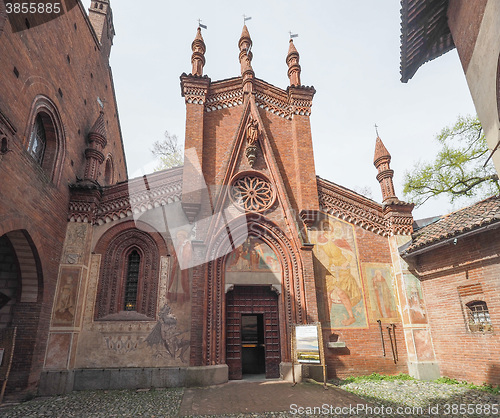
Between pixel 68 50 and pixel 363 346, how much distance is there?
14.4m

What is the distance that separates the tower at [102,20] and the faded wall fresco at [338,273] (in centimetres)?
1400

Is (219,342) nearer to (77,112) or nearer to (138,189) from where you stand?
(138,189)

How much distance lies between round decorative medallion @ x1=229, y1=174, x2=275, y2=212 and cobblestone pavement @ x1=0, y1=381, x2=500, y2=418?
6060 millimetres

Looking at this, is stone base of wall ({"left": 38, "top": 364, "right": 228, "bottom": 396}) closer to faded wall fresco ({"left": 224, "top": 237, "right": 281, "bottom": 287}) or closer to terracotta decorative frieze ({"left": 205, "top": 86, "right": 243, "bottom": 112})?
faded wall fresco ({"left": 224, "top": 237, "right": 281, "bottom": 287})

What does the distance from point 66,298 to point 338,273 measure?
357 inches

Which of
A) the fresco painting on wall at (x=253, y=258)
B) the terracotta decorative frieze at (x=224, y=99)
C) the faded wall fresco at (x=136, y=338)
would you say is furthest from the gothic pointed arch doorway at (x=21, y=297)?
the terracotta decorative frieze at (x=224, y=99)

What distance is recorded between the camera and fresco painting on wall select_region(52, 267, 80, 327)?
961cm

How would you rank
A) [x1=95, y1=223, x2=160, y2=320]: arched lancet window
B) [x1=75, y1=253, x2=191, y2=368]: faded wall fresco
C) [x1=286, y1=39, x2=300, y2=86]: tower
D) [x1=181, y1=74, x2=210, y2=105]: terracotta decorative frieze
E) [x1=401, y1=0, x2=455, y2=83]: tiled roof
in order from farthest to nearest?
1. [x1=286, y1=39, x2=300, y2=86]: tower
2. [x1=181, y1=74, x2=210, y2=105]: terracotta decorative frieze
3. [x1=95, y1=223, x2=160, y2=320]: arched lancet window
4. [x1=75, y1=253, x2=191, y2=368]: faded wall fresco
5. [x1=401, y1=0, x2=455, y2=83]: tiled roof

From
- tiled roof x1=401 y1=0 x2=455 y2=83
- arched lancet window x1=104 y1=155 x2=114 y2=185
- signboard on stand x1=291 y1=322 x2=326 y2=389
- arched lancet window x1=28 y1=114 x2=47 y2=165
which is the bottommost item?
signboard on stand x1=291 y1=322 x2=326 y2=389

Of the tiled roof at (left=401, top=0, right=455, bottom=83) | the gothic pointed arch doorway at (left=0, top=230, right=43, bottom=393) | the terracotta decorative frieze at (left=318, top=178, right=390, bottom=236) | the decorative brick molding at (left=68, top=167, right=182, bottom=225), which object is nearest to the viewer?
the tiled roof at (left=401, top=0, right=455, bottom=83)

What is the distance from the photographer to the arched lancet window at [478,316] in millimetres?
9336

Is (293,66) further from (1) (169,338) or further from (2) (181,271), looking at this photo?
(1) (169,338)

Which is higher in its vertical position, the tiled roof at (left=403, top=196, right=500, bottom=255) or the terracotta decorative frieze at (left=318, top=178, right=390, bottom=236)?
the terracotta decorative frieze at (left=318, top=178, right=390, bottom=236)

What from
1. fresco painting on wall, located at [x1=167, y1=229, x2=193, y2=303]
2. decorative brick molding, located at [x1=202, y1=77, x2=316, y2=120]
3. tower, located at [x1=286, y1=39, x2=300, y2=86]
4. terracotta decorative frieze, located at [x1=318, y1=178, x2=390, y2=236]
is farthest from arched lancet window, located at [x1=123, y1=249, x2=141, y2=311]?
tower, located at [x1=286, y1=39, x2=300, y2=86]
